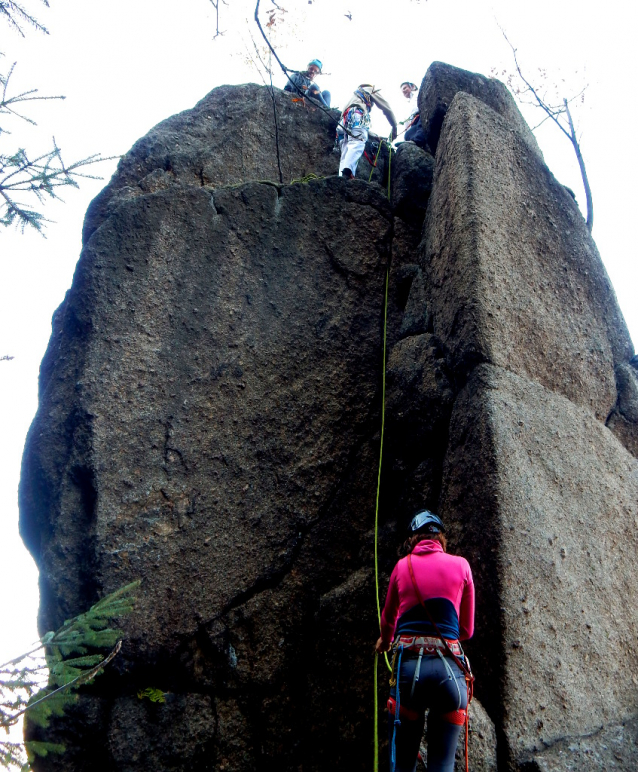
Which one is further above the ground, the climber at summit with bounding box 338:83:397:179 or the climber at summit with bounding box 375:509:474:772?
the climber at summit with bounding box 338:83:397:179

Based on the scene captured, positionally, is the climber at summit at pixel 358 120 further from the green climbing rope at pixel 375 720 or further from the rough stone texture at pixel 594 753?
the rough stone texture at pixel 594 753

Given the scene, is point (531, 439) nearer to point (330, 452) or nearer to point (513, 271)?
point (513, 271)

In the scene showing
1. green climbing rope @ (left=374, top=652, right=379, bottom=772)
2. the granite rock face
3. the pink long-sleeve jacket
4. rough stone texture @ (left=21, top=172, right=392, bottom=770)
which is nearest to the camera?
the pink long-sleeve jacket

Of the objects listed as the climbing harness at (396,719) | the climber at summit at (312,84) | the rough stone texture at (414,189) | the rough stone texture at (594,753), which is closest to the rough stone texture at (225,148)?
the climber at summit at (312,84)

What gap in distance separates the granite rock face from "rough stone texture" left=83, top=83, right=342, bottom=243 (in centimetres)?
14

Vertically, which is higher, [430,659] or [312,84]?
[312,84]

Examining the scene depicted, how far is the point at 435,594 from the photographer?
3262 mm

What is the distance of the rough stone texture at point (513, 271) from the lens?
484 cm

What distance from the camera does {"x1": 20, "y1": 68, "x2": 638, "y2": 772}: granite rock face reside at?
13.5 ft

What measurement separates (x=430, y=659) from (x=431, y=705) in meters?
0.20

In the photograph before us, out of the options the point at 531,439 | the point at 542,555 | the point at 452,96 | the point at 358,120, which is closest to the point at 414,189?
the point at 452,96

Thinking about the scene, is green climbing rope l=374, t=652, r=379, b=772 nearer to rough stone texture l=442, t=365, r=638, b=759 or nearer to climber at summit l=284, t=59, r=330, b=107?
rough stone texture l=442, t=365, r=638, b=759

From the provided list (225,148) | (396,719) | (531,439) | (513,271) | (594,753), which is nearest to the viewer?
(396,719)

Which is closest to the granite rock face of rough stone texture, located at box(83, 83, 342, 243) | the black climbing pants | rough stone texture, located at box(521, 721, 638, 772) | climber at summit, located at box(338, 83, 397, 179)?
rough stone texture, located at box(521, 721, 638, 772)
